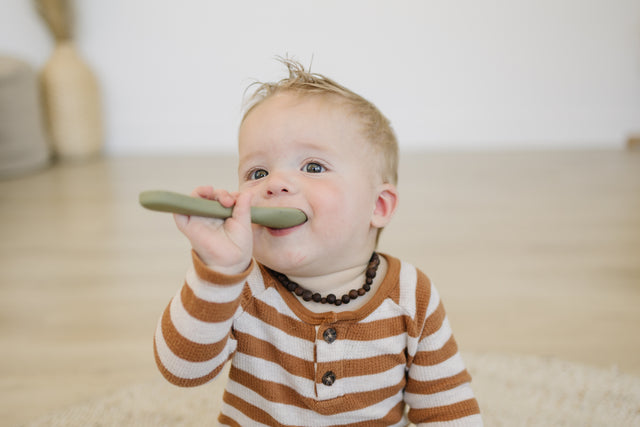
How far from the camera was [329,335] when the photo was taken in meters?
0.70

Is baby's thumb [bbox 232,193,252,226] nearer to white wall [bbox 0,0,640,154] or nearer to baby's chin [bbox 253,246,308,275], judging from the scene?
baby's chin [bbox 253,246,308,275]

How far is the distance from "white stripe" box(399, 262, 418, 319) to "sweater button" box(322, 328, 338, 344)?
0.09 metres

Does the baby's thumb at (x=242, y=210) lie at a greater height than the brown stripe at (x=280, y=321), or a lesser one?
greater

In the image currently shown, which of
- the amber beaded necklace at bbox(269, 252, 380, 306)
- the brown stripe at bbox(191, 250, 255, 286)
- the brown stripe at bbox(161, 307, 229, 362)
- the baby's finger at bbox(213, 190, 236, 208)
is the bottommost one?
the brown stripe at bbox(161, 307, 229, 362)

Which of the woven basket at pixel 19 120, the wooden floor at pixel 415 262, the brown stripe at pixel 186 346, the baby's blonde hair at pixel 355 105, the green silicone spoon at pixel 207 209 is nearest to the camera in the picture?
the green silicone spoon at pixel 207 209

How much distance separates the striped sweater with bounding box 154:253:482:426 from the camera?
700 mm

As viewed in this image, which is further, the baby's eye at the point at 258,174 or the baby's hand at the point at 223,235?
the baby's eye at the point at 258,174

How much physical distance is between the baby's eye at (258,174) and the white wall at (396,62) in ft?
7.41

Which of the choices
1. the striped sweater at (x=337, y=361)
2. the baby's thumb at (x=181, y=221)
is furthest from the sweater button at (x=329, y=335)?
the baby's thumb at (x=181, y=221)

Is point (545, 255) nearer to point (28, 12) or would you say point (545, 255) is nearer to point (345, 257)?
point (345, 257)

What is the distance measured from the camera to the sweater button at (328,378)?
2.29 feet

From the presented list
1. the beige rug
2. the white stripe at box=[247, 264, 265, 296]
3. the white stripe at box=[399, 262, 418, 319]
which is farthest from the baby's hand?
the beige rug

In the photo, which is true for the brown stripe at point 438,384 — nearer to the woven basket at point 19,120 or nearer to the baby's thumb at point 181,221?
the baby's thumb at point 181,221

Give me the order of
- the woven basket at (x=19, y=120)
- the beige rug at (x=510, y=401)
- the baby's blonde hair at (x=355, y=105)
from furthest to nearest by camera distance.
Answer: the woven basket at (x=19, y=120)
the beige rug at (x=510, y=401)
the baby's blonde hair at (x=355, y=105)
